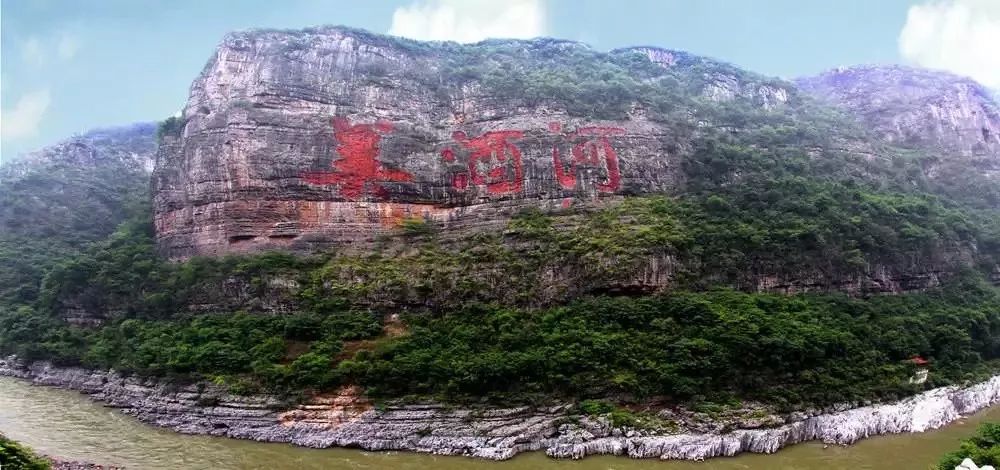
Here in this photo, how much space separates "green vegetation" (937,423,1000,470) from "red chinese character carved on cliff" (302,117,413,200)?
74.6 feet

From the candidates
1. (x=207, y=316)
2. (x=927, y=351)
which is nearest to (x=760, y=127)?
(x=927, y=351)

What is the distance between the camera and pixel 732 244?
77.6ft

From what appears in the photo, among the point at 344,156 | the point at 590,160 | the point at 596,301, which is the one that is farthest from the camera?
the point at 590,160

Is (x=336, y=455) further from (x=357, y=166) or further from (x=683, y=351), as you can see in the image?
(x=357, y=166)

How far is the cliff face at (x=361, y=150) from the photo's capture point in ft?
87.7

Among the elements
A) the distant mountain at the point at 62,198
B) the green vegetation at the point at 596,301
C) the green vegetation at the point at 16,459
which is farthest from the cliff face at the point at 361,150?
the green vegetation at the point at 16,459

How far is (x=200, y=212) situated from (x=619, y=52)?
33702 mm

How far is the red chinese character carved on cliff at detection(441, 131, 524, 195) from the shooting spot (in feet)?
93.6

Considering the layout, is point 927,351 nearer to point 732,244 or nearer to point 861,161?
point 732,244

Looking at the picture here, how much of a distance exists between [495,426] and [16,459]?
36.5 ft

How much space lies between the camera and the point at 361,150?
28297 millimetres

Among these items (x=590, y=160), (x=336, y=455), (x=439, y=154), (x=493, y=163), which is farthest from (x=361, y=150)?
(x=336, y=455)

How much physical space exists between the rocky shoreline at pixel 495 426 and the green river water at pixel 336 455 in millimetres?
285

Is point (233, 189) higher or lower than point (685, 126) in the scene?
lower
